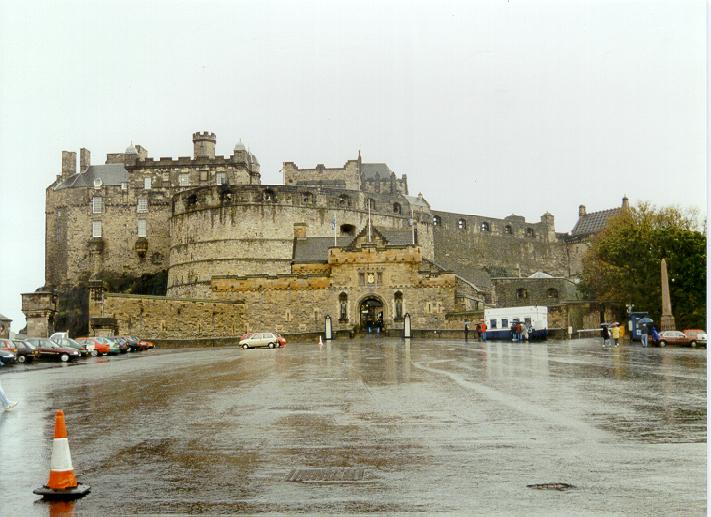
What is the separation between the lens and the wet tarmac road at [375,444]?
688 cm

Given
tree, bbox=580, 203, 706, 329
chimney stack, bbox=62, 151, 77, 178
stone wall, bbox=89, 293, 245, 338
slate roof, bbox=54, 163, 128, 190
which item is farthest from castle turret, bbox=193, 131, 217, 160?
tree, bbox=580, 203, 706, 329

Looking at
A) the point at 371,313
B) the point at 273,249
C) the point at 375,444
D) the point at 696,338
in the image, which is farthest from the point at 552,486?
the point at 273,249

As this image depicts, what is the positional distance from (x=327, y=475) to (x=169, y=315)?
146 feet

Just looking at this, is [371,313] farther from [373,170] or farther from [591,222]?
[591,222]

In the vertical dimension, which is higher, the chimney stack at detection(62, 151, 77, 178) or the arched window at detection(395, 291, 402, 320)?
the chimney stack at detection(62, 151, 77, 178)

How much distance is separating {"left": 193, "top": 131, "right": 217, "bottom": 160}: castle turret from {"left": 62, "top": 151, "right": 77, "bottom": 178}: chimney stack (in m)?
12.4

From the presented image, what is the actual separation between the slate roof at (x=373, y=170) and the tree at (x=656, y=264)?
3982 centimetres

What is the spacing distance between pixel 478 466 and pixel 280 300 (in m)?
48.1

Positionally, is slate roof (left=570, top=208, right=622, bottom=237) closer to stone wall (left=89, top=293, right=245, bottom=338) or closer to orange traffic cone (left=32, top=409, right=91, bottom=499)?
stone wall (left=89, top=293, right=245, bottom=338)

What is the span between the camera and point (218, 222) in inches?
2689

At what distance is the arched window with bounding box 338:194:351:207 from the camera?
7069 centimetres

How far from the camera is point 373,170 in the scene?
3622 inches

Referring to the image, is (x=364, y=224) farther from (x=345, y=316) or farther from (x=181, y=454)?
(x=181, y=454)

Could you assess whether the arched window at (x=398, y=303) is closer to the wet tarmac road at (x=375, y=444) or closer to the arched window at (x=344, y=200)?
the arched window at (x=344, y=200)
